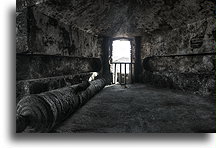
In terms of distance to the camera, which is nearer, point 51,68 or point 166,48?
point 51,68

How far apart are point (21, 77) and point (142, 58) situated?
14.1 feet

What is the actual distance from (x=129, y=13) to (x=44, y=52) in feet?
8.09

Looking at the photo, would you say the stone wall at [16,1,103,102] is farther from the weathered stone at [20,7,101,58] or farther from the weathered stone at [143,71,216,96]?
the weathered stone at [143,71,216,96]

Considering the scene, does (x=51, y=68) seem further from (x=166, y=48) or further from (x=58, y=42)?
(x=166, y=48)

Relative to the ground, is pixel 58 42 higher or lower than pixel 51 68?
higher

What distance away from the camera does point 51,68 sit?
8.75ft

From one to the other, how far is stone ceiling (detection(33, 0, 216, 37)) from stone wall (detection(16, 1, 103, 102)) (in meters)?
0.20

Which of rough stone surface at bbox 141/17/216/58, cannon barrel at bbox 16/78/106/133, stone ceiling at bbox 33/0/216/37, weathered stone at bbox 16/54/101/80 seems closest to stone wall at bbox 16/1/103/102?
weathered stone at bbox 16/54/101/80

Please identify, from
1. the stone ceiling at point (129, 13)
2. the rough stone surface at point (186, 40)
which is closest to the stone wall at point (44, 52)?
the stone ceiling at point (129, 13)

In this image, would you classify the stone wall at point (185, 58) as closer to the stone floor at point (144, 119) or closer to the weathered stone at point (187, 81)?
the weathered stone at point (187, 81)

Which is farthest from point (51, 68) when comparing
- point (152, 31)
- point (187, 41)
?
point (152, 31)

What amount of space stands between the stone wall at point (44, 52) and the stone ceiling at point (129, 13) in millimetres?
201
